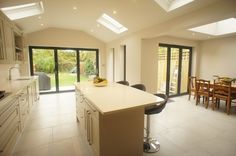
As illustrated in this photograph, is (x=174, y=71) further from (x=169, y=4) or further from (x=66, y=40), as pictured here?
(x=66, y=40)

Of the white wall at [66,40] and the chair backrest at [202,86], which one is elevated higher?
the white wall at [66,40]

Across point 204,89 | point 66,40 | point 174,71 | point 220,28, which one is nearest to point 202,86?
point 204,89

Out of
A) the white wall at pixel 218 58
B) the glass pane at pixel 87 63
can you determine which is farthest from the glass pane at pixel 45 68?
the white wall at pixel 218 58

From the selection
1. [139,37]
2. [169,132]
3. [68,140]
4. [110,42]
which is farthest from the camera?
[110,42]

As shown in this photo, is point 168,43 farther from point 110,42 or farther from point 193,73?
point 110,42

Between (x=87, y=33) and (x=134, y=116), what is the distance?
5.69 metres

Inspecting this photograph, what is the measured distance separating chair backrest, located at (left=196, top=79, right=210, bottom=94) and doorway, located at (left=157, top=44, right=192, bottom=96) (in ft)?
3.58

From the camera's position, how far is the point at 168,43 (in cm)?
509

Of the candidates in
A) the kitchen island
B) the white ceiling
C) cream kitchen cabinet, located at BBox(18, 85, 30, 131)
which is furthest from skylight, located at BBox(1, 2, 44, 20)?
the kitchen island

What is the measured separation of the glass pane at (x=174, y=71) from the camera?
5.45 m

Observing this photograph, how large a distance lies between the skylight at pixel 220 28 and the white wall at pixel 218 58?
58cm

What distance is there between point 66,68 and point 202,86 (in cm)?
559

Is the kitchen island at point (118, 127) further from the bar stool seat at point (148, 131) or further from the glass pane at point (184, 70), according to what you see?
the glass pane at point (184, 70)

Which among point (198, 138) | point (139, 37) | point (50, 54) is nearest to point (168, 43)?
point (139, 37)
